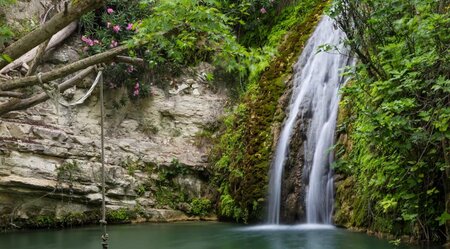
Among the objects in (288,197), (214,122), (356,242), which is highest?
(214,122)

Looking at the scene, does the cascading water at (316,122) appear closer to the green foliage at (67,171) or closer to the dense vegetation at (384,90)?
the dense vegetation at (384,90)

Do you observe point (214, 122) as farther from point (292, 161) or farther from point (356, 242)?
point (356, 242)

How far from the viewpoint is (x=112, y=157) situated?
9.45 metres

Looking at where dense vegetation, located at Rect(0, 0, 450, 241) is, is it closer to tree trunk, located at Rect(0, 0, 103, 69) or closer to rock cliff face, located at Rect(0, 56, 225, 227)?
tree trunk, located at Rect(0, 0, 103, 69)

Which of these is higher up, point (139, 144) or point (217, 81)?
point (217, 81)

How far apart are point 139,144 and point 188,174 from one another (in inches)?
46.1

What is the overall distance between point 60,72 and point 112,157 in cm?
484

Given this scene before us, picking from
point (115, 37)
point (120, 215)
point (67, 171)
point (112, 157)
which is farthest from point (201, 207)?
point (115, 37)

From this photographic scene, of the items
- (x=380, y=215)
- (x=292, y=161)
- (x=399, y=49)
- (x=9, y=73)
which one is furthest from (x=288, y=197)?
(x=9, y=73)

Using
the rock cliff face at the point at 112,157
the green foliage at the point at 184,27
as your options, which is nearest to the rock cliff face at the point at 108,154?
the rock cliff face at the point at 112,157

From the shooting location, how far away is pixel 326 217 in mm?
7289

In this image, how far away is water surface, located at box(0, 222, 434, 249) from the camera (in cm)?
610

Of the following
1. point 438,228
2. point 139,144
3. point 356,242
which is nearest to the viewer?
point 438,228

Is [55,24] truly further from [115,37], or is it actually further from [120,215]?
[115,37]
